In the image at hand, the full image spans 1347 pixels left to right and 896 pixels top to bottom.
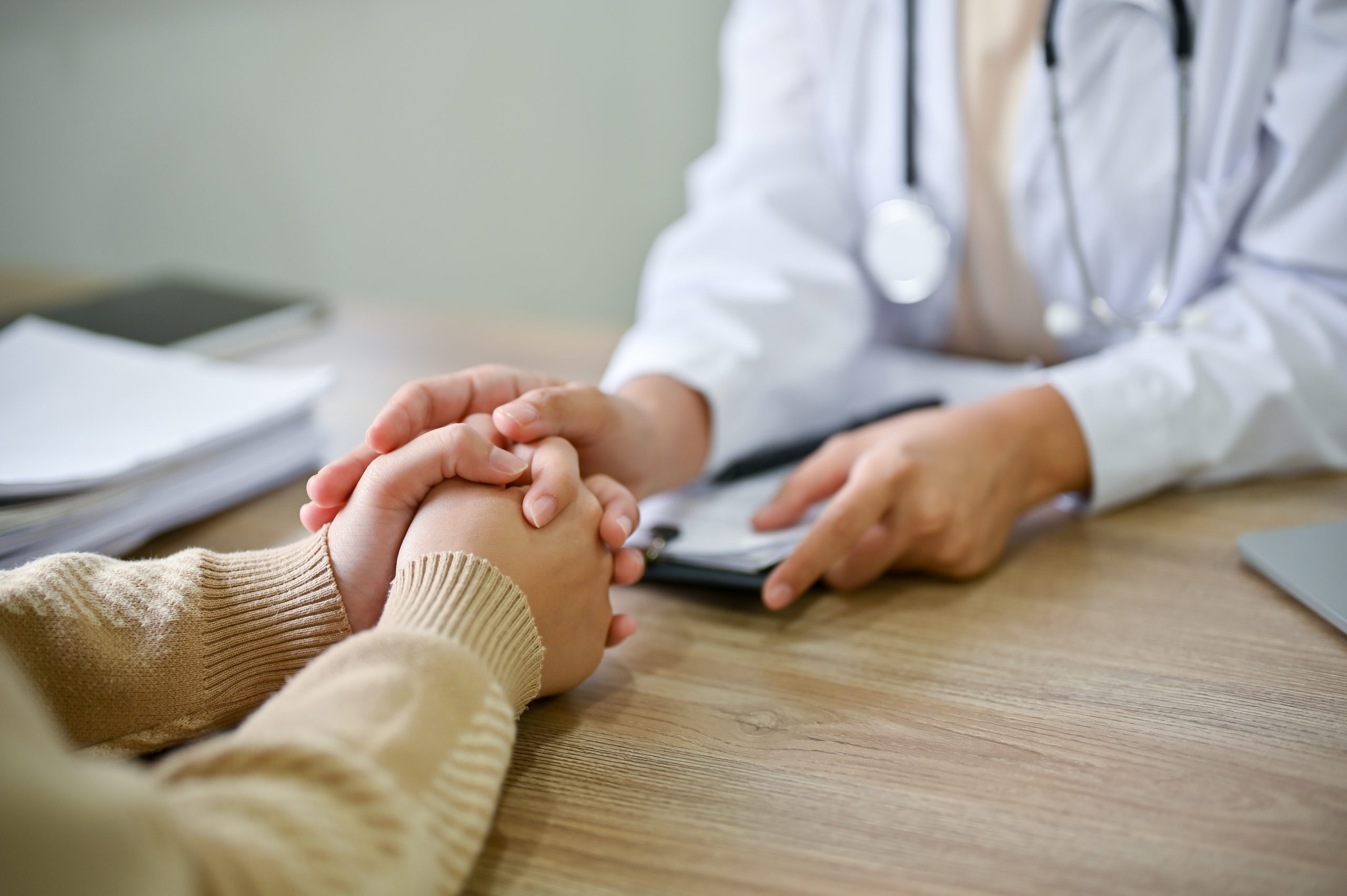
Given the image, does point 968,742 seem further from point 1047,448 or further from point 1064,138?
point 1064,138

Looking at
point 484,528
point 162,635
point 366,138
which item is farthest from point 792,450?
point 366,138

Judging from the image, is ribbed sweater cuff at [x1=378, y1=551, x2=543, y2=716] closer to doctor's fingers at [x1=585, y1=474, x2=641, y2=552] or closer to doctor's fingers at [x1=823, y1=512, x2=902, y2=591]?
doctor's fingers at [x1=585, y1=474, x2=641, y2=552]

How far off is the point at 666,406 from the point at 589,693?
0.26 metres

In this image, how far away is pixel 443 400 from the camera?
56 centimetres

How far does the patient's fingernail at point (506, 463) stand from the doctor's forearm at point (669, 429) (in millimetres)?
138

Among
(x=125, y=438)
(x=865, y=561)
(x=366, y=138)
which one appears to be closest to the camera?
(x=865, y=561)

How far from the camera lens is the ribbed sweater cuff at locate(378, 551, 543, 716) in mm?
408

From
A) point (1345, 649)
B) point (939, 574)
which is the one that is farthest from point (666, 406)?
point (1345, 649)

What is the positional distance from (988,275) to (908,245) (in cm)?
9

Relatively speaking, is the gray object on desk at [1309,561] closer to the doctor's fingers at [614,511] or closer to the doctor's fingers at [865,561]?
the doctor's fingers at [865,561]

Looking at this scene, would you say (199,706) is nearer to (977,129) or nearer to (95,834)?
(95,834)

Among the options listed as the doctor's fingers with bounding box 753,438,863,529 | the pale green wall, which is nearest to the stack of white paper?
the doctor's fingers with bounding box 753,438,863,529

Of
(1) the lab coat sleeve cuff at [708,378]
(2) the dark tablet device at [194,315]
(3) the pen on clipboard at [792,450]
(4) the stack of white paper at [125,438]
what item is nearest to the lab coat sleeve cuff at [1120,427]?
(3) the pen on clipboard at [792,450]

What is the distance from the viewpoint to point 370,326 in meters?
1.14
